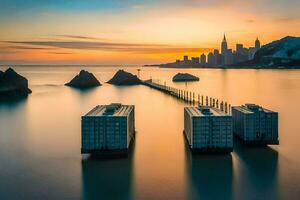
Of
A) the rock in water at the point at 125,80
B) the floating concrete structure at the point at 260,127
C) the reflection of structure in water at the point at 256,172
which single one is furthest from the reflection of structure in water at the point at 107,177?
the rock in water at the point at 125,80

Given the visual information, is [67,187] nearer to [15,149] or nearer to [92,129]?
[92,129]

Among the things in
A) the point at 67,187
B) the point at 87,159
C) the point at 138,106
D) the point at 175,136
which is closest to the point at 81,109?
the point at 138,106

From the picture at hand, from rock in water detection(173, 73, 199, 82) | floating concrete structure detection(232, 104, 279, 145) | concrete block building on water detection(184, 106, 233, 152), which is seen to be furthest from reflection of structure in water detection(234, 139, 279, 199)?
rock in water detection(173, 73, 199, 82)

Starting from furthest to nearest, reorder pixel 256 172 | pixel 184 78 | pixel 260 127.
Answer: pixel 184 78 < pixel 260 127 < pixel 256 172

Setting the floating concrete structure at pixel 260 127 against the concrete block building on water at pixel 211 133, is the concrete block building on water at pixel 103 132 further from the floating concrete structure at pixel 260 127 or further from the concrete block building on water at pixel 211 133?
the floating concrete structure at pixel 260 127

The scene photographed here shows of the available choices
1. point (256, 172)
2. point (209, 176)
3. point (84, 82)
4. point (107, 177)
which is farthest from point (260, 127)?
point (84, 82)

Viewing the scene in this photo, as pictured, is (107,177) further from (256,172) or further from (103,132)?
(256,172)
